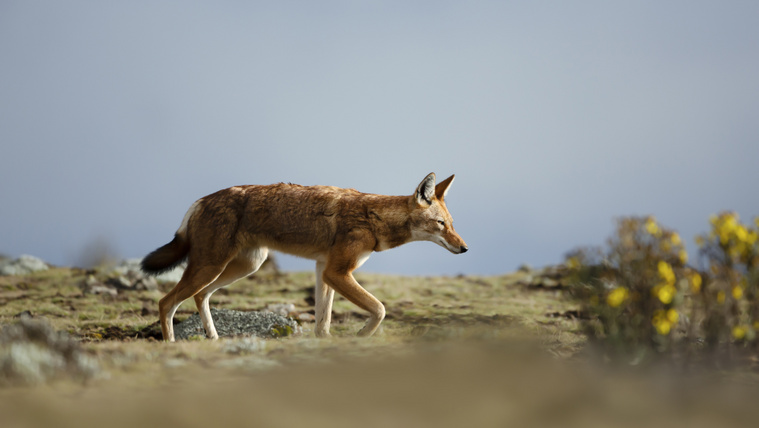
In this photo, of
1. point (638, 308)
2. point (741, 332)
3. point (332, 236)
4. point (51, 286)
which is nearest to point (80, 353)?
point (332, 236)

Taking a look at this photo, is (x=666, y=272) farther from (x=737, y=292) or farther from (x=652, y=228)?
(x=737, y=292)

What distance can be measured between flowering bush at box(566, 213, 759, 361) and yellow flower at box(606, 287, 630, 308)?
1 centimetres

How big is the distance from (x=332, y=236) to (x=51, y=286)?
14151mm

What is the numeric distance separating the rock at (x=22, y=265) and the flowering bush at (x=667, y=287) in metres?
21.2

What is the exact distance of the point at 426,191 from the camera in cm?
1088

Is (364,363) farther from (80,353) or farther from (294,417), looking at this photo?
(80,353)

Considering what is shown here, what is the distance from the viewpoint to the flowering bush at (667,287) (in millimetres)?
8461

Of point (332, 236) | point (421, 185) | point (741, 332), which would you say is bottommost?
point (741, 332)

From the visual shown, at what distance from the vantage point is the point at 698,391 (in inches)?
304

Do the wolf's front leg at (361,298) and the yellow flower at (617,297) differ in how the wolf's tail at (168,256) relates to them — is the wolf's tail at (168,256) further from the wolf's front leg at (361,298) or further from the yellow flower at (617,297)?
the yellow flower at (617,297)

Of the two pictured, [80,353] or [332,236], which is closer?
[80,353]

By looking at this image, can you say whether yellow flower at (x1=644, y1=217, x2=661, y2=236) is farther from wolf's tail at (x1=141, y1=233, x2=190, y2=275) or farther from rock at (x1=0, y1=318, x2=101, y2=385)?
wolf's tail at (x1=141, y1=233, x2=190, y2=275)

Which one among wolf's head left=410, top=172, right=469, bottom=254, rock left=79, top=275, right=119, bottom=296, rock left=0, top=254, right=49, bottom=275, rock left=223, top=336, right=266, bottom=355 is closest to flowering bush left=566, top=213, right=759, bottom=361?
wolf's head left=410, top=172, right=469, bottom=254

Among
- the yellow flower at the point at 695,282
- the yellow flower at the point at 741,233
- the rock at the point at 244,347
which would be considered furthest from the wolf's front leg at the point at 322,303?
the yellow flower at the point at 741,233
